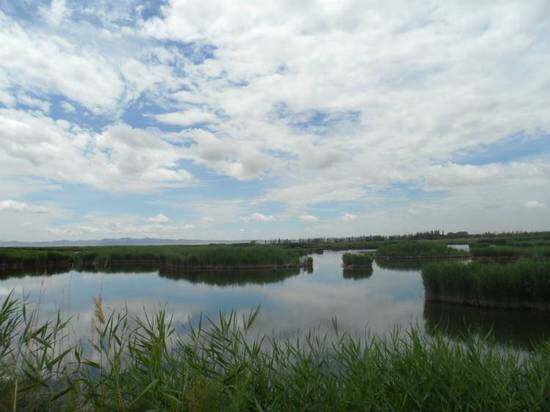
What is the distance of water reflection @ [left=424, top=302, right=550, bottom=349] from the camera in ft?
31.1

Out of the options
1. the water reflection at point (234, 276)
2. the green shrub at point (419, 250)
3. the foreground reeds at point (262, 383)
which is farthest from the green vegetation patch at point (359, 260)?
the foreground reeds at point (262, 383)

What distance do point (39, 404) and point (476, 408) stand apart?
386 cm

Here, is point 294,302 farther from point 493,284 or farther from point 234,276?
point 234,276

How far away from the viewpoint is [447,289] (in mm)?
14445

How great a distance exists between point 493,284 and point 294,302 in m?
7.32

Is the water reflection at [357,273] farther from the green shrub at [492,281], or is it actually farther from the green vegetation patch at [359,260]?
the green shrub at [492,281]

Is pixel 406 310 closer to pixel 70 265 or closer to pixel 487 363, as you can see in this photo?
pixel 487 363

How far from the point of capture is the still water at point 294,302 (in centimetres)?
1039

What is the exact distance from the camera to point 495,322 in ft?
37.0

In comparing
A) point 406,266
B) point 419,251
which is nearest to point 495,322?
point 406,266

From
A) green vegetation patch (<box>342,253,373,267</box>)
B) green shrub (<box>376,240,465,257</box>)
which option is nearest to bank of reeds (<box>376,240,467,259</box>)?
green shrub (<box>376,240,465,257</box>)

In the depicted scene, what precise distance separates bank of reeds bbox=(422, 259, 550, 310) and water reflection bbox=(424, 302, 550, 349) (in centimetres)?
34

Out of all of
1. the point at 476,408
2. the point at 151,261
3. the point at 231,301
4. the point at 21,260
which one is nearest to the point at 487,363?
the point at 476,408

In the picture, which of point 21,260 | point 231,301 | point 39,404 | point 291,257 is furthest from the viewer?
point 291,257
